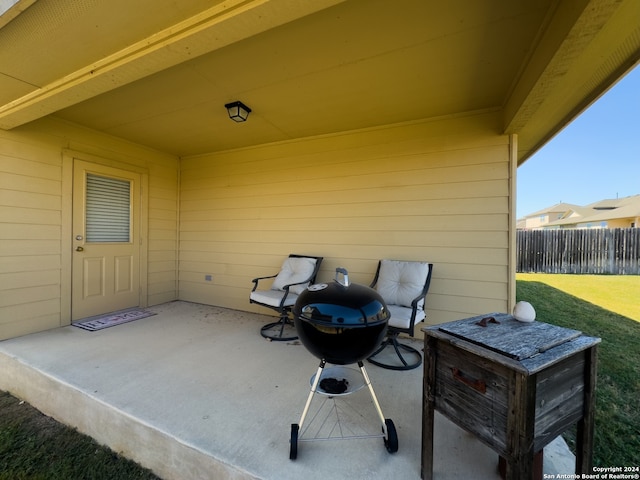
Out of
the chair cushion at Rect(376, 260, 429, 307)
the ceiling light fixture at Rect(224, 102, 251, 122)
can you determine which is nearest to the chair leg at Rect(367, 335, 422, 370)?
the chair cushion at Rect(376, 260, 429, 307)

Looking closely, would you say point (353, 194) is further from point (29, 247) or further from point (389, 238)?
point (29, 247)

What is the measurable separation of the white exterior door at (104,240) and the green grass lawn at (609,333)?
5.02 meters

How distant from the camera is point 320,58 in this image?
208 cm

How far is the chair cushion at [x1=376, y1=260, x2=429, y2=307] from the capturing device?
2856mm

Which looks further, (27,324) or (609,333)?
(609,333)

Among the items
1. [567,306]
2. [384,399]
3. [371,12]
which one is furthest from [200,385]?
[567,306]

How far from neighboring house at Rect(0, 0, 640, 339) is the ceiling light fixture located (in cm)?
9

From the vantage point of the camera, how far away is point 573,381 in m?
1.12

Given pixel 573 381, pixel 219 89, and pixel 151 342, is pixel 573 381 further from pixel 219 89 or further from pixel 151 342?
pixel 151 342

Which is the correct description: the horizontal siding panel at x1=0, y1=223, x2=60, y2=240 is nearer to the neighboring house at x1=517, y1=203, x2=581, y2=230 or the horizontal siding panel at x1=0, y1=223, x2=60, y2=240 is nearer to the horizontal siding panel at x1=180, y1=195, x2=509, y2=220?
the horizontal siding panel at x1=180, y1=195, x2=509, y2=220

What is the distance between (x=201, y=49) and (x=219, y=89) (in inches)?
35.5

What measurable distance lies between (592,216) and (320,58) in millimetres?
23522

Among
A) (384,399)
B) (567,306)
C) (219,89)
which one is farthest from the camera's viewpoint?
(567,306)

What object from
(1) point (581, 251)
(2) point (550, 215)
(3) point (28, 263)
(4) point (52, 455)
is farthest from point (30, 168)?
(2) point (550, 215)
